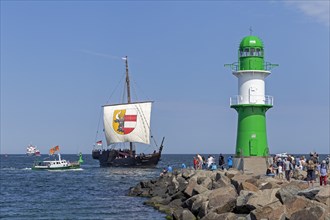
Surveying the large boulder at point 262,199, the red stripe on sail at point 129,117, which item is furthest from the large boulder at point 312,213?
the red stripe on sail at point 129,117

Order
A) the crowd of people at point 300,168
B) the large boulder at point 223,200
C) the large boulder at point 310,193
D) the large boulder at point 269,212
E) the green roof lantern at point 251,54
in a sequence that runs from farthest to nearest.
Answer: the green roof lantern at point 251,54, the crowd of people at point 300,168, the large boulder at point 223,200, the large boulder at point 310,193, the large boulder at point 269,212

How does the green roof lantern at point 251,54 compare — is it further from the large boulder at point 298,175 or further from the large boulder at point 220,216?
the large boulder at point 220,216

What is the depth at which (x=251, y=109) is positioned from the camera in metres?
30.7

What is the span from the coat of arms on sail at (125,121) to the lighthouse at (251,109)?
58.3 m

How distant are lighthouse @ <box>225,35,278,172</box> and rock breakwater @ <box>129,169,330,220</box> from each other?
2.85 metres

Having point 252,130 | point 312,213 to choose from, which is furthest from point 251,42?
point 312,213

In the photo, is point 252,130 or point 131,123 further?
Result: point 131,123

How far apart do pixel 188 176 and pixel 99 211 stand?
247 inches

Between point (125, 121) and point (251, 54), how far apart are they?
58881mm

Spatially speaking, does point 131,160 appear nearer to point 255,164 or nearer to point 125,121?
point 125,121

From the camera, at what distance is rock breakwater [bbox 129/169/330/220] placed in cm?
1680

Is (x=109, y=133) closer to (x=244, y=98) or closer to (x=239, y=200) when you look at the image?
(x=244, y=98)

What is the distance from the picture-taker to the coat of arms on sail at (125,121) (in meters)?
88.9

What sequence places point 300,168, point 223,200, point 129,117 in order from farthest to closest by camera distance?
1. point 129,117
2. point 300,168
3. point 223,200
